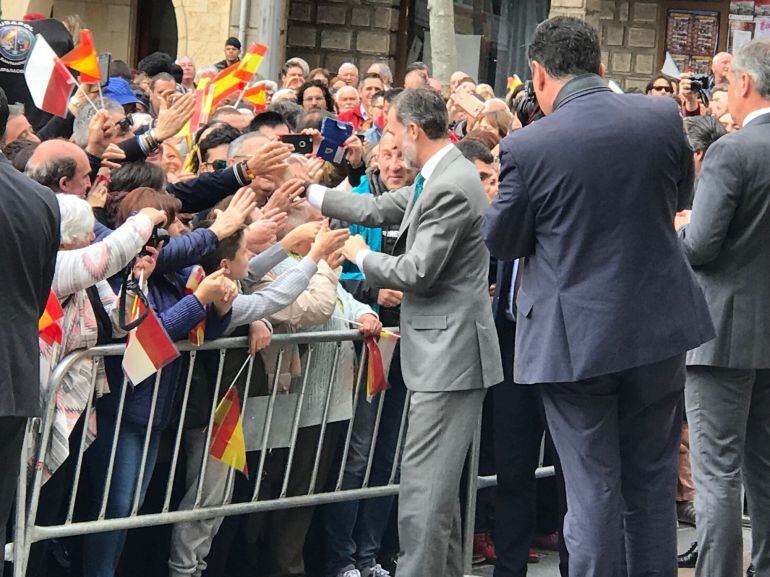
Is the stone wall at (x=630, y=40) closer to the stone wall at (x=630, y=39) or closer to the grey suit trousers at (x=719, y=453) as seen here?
the stone wall at (x=630, y=39)

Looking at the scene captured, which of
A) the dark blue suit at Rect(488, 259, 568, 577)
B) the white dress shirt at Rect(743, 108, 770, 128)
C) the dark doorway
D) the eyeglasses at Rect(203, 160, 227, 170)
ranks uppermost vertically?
the dark doorway

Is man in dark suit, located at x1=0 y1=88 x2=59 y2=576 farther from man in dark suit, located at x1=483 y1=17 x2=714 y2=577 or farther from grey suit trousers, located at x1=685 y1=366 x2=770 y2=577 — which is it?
grey suit trousers, located at x1=685 y1=366 x2=770 y2=577

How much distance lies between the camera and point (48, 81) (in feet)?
22.6

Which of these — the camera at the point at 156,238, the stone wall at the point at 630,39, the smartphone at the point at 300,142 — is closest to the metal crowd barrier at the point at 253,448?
the camera at the point at 156,238

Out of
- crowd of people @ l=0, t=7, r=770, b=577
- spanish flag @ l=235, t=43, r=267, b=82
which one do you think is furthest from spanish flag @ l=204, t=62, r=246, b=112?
crowd of people @ l=0, t=7, r=770, b=577

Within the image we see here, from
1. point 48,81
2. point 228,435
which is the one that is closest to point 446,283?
point 228,435

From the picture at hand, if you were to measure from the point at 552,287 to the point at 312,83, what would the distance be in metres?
7.45

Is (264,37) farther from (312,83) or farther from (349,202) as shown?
(349,202)

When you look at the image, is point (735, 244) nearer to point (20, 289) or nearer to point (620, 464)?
point (620, 464)

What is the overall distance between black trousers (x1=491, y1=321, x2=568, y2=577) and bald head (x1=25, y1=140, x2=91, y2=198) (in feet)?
7.23

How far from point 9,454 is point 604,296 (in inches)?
82.0

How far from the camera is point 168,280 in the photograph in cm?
575

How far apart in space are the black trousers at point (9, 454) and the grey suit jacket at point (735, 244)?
9.05 ft

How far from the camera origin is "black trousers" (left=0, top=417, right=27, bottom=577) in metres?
4.49
